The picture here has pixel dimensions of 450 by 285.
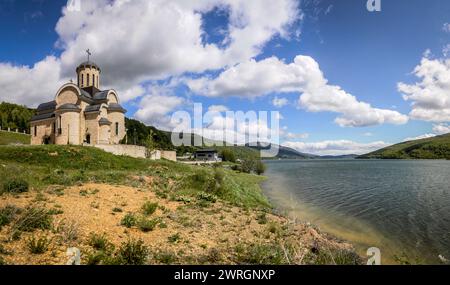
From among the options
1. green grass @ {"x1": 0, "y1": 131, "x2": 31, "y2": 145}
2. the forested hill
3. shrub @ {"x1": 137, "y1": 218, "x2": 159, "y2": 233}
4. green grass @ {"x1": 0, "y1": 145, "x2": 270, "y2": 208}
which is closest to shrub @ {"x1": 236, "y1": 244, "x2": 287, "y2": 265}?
shrub @ {"x1": 137, "y1": 218, "x2": 159, "y2": 233}

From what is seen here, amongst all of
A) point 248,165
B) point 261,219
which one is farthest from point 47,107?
point 261,219

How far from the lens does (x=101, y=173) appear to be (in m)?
20.2

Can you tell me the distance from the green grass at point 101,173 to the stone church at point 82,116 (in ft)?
25.2

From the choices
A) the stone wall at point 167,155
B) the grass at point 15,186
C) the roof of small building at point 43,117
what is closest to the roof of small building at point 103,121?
the roof of small building at point 43,117

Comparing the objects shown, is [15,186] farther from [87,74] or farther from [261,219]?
[87,74]

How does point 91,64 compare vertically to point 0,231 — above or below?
above

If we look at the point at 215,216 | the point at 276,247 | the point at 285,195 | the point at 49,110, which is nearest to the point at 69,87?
the point at 49,110

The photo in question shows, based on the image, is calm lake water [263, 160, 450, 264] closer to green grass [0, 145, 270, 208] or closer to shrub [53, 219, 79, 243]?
green grass [0, 145, 270, 208]

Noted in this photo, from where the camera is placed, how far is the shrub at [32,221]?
722cm

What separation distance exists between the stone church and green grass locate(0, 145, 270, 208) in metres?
7.68

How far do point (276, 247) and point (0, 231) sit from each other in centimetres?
781

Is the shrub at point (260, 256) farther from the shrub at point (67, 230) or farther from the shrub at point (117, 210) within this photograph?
the shrub at point (117, 210)
